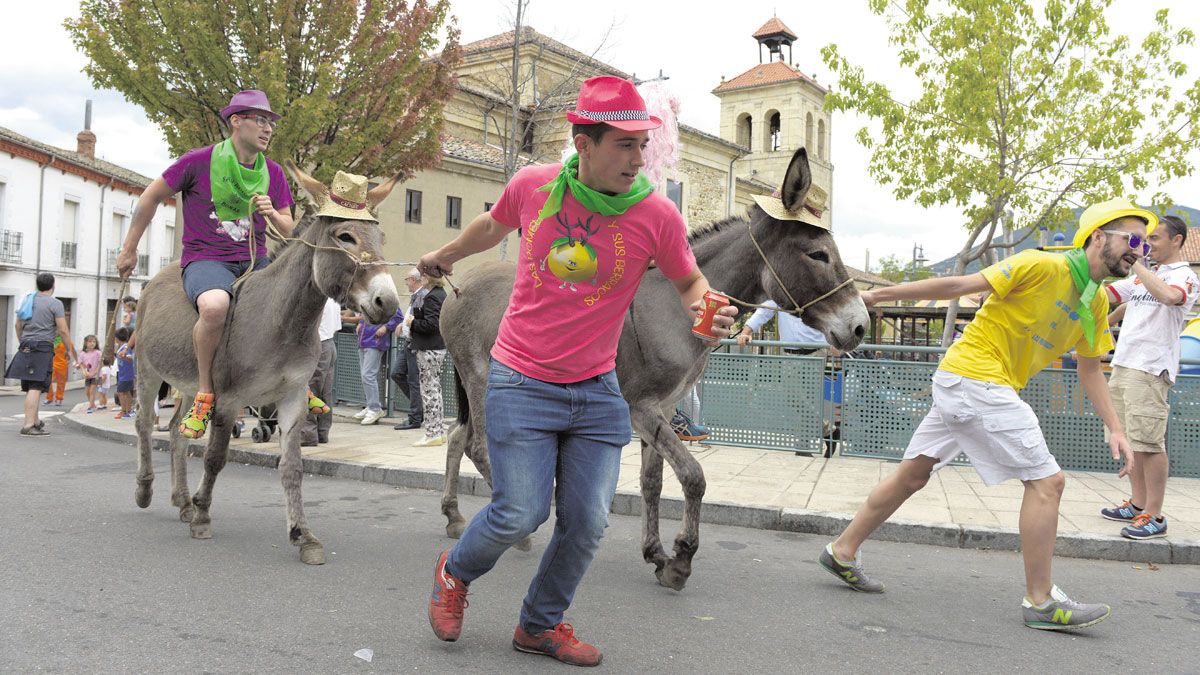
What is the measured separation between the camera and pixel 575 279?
10.7ft

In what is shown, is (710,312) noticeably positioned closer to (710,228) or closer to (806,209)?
(806,209)

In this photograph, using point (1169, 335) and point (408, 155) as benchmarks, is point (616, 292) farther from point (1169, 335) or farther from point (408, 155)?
point (408, 155)

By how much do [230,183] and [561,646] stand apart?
3.80 metres

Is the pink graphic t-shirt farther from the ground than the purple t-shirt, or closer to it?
closer to it

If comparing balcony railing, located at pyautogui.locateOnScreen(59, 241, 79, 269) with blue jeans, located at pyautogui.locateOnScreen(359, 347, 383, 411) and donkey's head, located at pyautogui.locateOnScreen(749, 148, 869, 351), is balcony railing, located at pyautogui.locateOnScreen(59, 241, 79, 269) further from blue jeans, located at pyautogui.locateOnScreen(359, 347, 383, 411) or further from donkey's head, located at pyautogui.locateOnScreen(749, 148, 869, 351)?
donkey's head, located at pyautogui.locateOnScreen(749, 148, 869, 351)

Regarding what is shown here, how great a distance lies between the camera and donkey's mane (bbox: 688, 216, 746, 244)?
17.1ft

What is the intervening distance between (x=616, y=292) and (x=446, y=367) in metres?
8.81

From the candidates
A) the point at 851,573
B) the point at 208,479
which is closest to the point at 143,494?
the point at 208,479

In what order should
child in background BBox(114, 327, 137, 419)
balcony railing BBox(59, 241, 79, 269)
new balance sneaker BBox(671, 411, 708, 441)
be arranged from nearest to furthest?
new balance sneaker BBox(671, 411, 708, 441) → child in background BBox(114, 327, 137, 419) → balcony railing BBox(59, 241, 79, 269)

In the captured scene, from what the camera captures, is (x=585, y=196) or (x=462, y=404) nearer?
(x=585, y=196)

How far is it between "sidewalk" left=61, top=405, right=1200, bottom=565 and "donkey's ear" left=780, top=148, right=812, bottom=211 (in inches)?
107

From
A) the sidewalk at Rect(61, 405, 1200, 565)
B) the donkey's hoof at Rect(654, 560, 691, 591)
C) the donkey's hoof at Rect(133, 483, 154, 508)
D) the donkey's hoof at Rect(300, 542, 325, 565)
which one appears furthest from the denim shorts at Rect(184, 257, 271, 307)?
the donkey's hoof at Rect(654, 560, 691, 591)

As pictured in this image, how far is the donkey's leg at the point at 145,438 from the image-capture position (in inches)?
241

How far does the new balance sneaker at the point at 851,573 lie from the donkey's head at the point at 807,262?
3.96 feet
